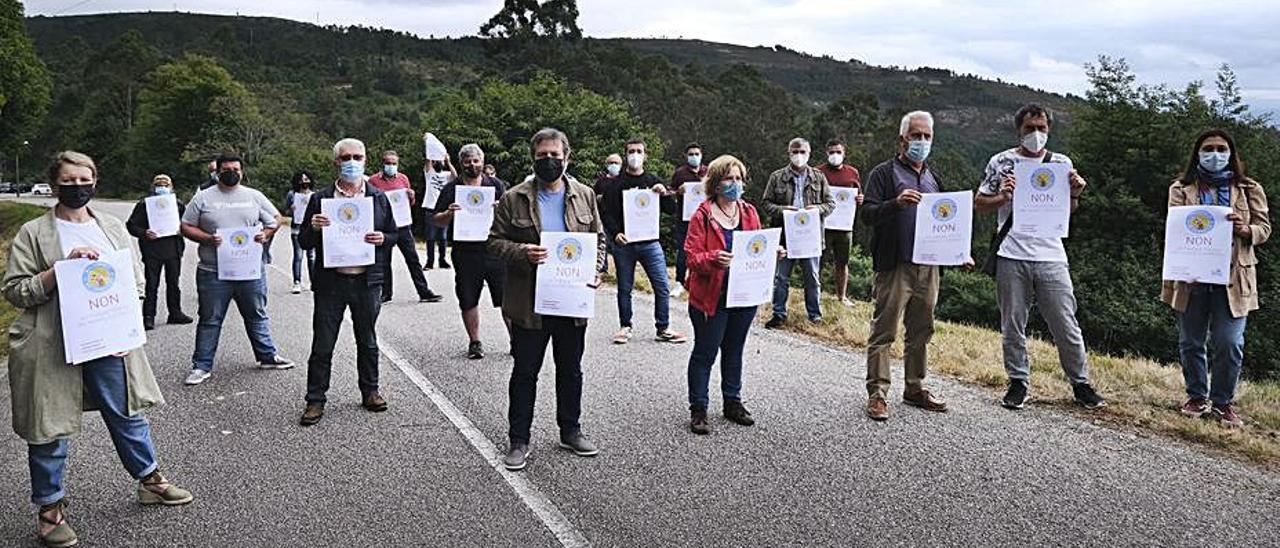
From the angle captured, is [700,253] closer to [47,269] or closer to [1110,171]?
[47,269]

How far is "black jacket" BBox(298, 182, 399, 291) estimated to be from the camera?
6770 mm

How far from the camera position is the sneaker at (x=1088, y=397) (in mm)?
6789

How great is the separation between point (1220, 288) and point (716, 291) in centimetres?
343

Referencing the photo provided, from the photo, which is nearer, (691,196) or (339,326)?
(339,326)

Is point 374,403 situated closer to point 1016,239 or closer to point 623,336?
point 623,336

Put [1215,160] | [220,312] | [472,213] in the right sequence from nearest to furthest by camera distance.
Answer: [1215,160] < [220,312] < [472,213]

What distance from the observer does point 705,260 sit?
622 cm

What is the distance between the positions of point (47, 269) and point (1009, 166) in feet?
19.4

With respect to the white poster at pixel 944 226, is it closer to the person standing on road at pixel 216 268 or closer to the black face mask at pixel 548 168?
the black face mask at pixel 548 168

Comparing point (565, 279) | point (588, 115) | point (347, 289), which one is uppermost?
point (588, 115)

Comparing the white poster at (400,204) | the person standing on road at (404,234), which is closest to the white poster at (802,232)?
the white poster at (400,204)

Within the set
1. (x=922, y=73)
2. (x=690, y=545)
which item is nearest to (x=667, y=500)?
(x=690, y=545)

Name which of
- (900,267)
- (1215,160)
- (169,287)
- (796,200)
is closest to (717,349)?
(900,267)

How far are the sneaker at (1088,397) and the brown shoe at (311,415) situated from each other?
214 inches
